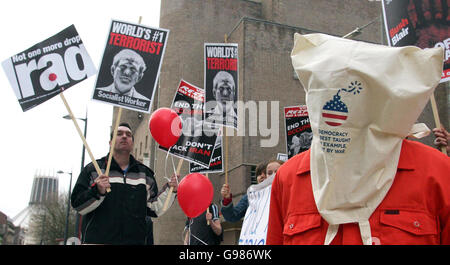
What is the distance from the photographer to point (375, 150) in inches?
78.0

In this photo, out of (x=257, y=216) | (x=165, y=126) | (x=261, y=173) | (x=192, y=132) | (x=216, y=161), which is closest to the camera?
(x=257, y=216)

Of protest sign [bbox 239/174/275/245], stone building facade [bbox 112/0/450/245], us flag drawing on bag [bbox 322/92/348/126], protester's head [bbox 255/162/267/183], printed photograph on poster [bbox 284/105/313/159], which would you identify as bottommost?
protest sign [bbox 239/174/275/245]

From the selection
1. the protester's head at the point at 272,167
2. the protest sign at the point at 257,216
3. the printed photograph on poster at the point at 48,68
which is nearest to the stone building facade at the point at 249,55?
the printed photograph on poster at the point at 48,68

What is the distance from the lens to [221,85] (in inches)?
348

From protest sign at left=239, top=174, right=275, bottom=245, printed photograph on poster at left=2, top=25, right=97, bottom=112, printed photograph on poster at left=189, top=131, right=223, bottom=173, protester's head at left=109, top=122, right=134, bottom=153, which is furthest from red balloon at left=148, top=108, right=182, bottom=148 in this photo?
printed photograph on poster at left=189, top=131, right=223, bottom=173

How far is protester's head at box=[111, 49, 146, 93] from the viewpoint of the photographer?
6.73 meters

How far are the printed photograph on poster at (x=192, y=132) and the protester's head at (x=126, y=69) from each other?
243 cm

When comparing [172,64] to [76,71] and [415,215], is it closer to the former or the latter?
[76,71]

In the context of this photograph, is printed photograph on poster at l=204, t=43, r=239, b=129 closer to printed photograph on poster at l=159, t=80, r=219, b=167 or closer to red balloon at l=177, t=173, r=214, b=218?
printed photograph on poster at l=159, t=80, r=219, b=167

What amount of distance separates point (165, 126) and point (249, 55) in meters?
17.9

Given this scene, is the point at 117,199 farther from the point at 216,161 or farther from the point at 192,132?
the point at 216,161

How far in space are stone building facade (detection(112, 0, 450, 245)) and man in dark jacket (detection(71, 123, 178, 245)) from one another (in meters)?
16.6

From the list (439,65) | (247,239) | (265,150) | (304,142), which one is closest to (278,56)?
(265,150)

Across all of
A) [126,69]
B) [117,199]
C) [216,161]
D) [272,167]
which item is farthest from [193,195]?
[216,161]
